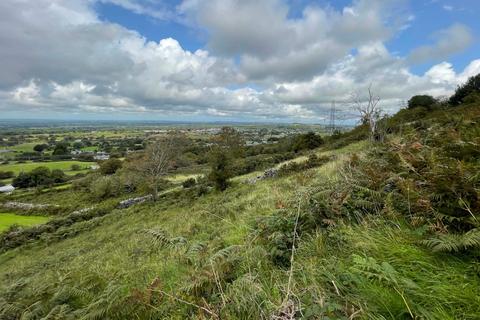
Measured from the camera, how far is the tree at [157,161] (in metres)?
36.2

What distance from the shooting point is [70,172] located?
259 ft

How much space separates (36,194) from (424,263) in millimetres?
68567

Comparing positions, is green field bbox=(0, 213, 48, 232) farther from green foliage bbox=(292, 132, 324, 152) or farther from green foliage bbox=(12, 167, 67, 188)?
green foliage bbox=(292, 132, 324, 152)

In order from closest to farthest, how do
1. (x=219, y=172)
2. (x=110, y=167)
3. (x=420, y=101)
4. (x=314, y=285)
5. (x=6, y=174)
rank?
(x=314, y=285) → (x=219, y=172) → (x=420, y=101) → (x=110, y=167) → (x=6, y=174)

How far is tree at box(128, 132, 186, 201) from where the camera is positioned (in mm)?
36219

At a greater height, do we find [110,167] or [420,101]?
[420,101]

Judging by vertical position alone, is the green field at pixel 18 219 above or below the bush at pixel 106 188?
below

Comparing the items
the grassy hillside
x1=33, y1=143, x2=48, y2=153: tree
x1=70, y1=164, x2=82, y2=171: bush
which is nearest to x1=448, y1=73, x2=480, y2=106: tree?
the grassy hillside

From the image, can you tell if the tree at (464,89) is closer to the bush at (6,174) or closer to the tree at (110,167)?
the tree at (110,167)

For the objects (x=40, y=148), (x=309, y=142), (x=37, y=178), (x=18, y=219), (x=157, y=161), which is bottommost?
(x=37, y=178)

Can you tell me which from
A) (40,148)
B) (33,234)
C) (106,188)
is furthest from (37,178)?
(40,148)

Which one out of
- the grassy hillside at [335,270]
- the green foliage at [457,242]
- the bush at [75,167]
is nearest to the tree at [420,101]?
the grassy hillside at [335,270]

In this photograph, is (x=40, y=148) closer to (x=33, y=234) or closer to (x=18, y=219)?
(x=18, y=219)

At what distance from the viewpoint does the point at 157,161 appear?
37.2 meters
